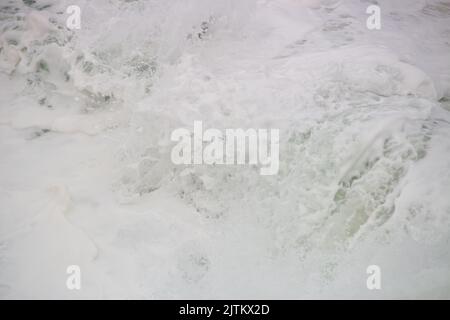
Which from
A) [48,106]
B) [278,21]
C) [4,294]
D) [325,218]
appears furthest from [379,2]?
[4,294]

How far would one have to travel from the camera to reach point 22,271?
2305 millimetres

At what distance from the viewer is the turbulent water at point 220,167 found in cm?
232

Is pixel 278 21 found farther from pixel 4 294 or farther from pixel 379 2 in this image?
pixel 4 294

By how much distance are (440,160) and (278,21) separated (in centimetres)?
197

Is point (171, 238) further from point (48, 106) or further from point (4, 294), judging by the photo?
point (48, 106)

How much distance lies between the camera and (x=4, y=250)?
2404 mm

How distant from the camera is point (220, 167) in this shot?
108 inches

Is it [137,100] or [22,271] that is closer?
[22,271]

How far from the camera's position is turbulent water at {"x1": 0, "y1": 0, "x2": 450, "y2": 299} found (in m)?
2.32

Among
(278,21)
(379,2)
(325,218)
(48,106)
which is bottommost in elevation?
(325,218)
